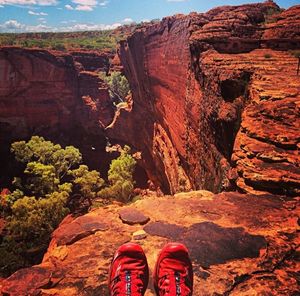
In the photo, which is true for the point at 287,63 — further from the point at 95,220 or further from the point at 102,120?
the point at 102,120

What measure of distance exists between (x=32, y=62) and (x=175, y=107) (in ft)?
63.9

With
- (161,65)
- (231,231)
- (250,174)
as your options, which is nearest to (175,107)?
(161,65)

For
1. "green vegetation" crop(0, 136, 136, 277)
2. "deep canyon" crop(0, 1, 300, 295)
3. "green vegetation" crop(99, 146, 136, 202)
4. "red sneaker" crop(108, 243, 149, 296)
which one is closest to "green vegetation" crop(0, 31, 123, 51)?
"deep canyon" crop(0, 1, 300, 295)

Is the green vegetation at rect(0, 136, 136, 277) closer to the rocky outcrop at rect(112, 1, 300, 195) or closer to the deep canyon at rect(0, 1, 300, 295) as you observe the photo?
the deep canyon at rect(0, 1, 300, 295)

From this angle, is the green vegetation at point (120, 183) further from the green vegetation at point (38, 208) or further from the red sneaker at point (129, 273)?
the red sneaker at point (129, 273)

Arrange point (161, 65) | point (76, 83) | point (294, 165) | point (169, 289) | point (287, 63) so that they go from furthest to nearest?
point (76, 83) → point (161, 65) → point (287, 63) → point (294, 165) → point (169, 289)

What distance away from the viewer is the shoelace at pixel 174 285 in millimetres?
3037

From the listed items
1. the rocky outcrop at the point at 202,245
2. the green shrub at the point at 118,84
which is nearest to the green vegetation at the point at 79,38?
the green shrub at the point at 118,84

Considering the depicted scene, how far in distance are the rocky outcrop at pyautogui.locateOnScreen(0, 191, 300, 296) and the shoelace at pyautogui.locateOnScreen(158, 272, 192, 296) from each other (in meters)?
0.26

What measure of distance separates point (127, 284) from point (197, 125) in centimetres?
1077

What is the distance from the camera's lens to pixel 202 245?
405 cm

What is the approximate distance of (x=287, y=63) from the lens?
35.9 ft

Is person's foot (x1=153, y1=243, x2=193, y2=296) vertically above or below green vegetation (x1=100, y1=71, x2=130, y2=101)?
above

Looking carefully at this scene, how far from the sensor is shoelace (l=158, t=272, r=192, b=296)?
3.04m
